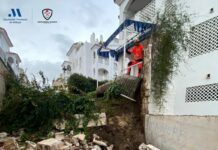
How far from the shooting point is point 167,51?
867cm

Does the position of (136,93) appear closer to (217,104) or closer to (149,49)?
(149,49)

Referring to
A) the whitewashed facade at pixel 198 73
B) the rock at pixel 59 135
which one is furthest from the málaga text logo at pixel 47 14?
the whitewashed facade at pixel 198 73

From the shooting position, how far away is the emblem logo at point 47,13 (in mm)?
12844

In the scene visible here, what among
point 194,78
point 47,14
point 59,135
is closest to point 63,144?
point 59,135

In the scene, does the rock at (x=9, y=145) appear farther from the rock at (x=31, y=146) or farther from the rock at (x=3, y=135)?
the rock at (x=3, y=135)

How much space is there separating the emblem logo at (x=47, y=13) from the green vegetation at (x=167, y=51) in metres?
5.82

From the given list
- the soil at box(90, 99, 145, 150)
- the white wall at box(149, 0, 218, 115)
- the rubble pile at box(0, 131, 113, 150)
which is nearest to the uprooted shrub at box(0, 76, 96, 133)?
the soil at box(90, 99, 145, 150)

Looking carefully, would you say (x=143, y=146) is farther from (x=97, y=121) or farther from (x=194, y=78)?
(x=194, y=78)

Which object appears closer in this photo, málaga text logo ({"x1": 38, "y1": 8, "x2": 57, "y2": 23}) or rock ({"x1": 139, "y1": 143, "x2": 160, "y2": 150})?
rock ({"x1": 139, "y1": 143, "x2": 160, "y2": 150})

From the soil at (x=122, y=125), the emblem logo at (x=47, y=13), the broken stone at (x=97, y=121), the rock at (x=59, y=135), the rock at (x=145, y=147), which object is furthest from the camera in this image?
the emblem logo at (x=47, y=13)

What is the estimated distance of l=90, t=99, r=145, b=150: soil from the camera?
824 cm

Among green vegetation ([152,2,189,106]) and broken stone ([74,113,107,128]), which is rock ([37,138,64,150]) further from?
green vegetation ([152,2,189,106])

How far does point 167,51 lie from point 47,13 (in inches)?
262

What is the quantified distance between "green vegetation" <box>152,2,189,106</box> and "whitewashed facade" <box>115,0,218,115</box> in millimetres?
192
